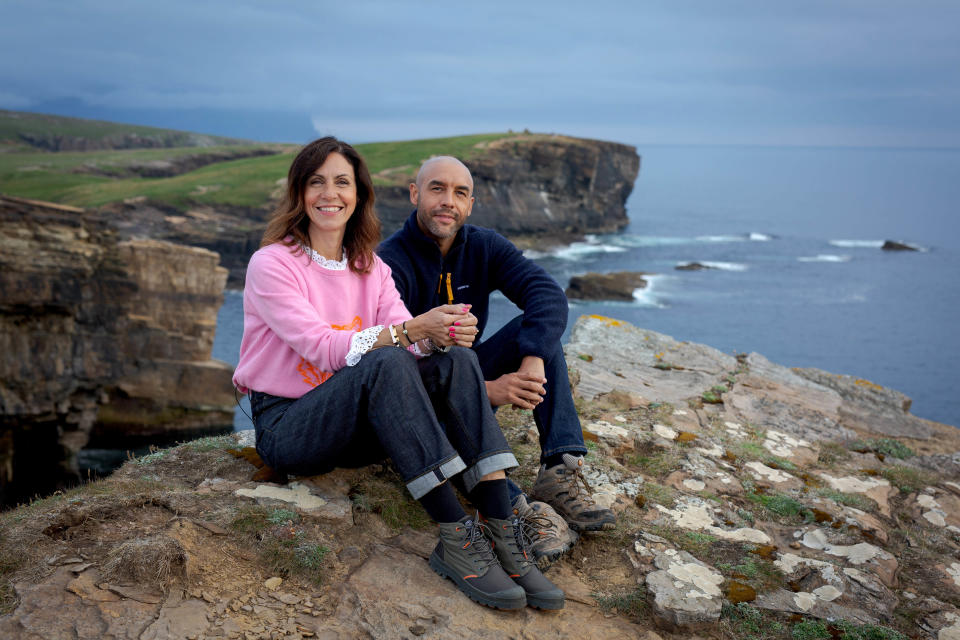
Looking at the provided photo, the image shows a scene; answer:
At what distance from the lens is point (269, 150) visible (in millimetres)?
104188

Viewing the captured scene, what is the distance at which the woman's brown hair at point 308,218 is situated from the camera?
4.04 m

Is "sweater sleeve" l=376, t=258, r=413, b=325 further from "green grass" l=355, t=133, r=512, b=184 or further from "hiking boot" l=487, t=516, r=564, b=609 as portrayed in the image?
"green grass" l=355, t=133, r=512, b=184

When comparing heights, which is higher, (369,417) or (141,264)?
(369,417)

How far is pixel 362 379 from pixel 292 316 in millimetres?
598

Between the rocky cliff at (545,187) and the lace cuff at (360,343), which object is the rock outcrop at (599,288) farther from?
the lace cuff at (360,343)

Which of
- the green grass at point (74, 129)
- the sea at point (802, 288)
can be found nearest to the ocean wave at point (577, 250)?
the sea at point (802, 288)

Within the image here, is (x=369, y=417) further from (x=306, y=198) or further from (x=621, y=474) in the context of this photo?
(x=621, y=474)

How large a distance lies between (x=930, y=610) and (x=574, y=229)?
271 ft

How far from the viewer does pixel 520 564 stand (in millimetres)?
3568

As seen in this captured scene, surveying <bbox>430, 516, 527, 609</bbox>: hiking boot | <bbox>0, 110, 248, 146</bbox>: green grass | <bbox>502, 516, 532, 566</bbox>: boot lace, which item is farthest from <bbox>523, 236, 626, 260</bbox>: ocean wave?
<bbox>0, 110, 248, 146</bbox>: green grass

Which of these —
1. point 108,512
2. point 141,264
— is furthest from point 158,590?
point 141,264

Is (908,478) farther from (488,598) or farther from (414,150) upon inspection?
(414,150)

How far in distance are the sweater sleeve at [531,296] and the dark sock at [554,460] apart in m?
0.69

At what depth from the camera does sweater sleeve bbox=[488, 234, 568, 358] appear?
15.1ft
